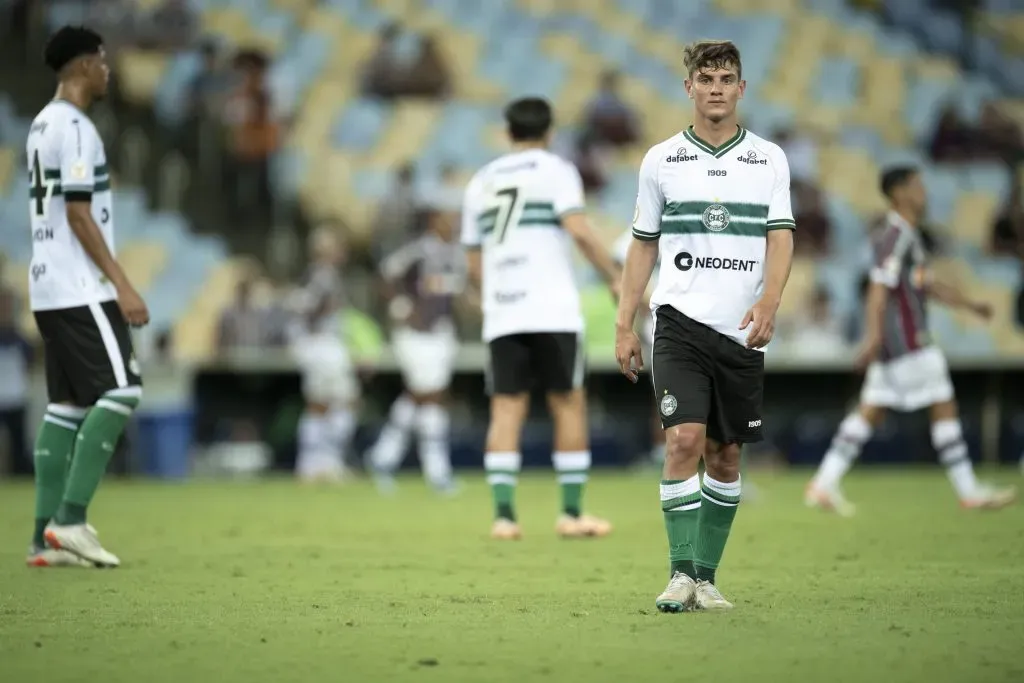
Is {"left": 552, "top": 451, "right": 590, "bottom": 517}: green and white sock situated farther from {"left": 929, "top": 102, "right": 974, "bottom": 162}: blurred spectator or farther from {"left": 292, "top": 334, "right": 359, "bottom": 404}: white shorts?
{"left": 929, "top": 102, "right": 974, "bottom": 162}: blurred spectator

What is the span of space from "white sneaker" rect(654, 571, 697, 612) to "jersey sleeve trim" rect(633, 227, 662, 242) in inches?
54.7

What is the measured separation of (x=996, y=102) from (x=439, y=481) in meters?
12.7

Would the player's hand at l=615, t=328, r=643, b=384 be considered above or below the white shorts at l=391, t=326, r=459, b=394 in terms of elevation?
above

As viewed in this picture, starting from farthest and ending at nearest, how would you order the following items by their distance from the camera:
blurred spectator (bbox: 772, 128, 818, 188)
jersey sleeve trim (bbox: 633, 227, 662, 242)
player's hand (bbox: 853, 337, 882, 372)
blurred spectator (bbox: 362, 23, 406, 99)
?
blurred spectator (bbox: 362, 23, 406, 99)
blurred spectator (bbox: 772, 128, 818, 188)
player's hand (bbox: 853, 337, 882, 372)
jersey sleeve trim (bbox: 633, 227, 662, 242)

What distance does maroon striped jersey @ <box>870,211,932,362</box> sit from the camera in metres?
12.5

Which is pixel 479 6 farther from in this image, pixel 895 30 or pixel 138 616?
pixel 138 616

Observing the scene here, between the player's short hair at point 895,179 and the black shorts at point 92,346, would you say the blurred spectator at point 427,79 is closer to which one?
the player's short hair at point 895,179

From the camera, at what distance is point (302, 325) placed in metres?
18.6

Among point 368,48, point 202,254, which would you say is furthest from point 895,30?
point 202,254

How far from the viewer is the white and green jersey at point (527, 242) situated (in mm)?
10836

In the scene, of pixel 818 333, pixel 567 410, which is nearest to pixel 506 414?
pixel 567 410

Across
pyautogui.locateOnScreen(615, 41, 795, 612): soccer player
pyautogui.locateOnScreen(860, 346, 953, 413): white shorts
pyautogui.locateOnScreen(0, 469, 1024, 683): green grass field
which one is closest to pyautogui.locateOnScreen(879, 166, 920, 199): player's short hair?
pyautogui.locateOnScreen(860, 346, 953, 413): white shorts

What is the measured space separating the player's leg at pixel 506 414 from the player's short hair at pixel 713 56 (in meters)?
4.40


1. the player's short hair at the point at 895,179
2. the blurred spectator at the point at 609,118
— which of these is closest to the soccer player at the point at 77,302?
the player's short hair at the point at 895,179
